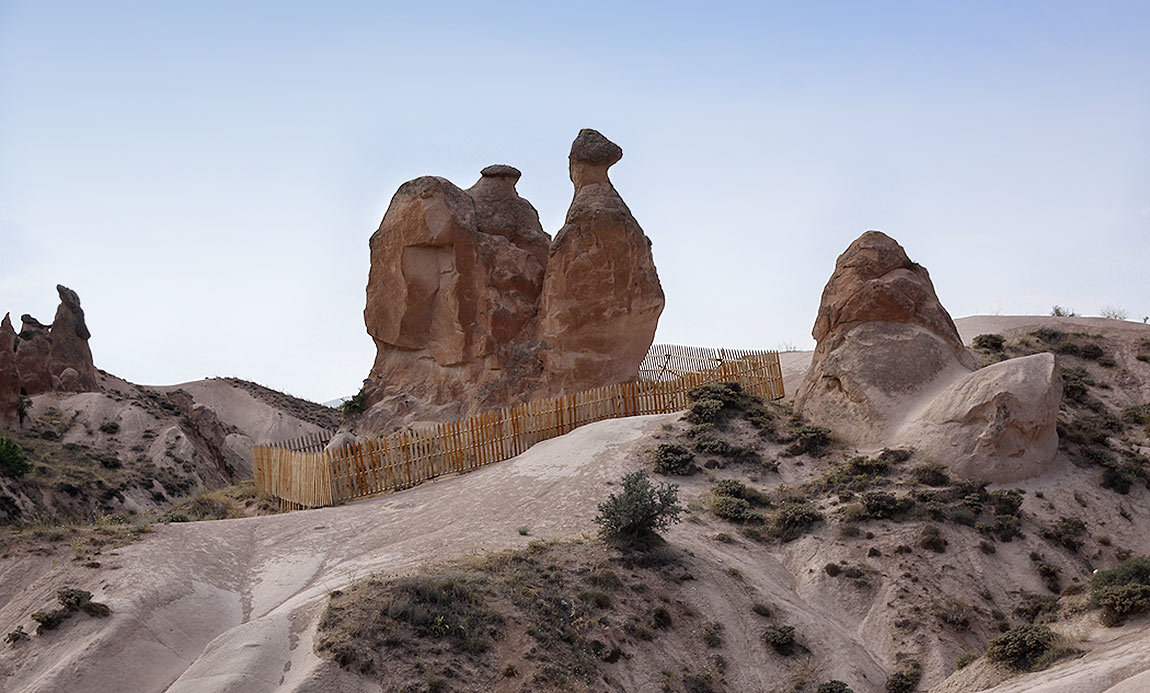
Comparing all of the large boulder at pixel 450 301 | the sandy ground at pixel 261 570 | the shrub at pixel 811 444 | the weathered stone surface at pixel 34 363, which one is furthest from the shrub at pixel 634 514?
the weathered stone surface at pixel 34 363

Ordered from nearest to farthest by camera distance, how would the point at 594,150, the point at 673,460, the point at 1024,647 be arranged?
the point at 1024,647
the point at 673,460
the point at 594,150

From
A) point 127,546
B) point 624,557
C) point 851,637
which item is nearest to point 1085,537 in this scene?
point 851,637

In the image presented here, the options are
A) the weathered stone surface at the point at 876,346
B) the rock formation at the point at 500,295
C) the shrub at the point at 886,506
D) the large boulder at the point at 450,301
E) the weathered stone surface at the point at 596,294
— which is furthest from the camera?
the large boulder at the point at 450,301

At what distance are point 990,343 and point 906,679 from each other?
15.0m

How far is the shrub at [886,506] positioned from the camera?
61.5 feet

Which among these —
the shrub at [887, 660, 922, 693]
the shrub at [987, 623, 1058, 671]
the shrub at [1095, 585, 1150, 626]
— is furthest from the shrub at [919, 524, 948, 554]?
the shrub at [1095, 585, 1150, 626]

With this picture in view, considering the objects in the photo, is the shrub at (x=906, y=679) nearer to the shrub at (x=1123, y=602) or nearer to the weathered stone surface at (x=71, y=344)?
the shrub at (x=1123, y=602)

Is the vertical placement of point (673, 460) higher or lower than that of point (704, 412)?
lower

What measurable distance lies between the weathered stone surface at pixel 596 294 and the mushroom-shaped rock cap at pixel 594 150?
3.78 ft

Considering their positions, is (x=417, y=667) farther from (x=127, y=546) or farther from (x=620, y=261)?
(x=620, y=261)

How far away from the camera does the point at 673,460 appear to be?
69.7 feet

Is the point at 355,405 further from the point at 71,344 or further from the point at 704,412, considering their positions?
the point at 71,344

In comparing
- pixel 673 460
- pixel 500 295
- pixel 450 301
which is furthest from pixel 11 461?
pixel 673 460

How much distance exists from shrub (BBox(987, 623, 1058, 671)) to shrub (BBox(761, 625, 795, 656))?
2857 millimetres
